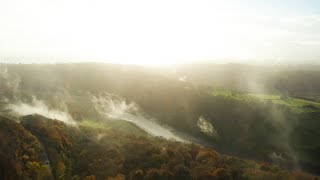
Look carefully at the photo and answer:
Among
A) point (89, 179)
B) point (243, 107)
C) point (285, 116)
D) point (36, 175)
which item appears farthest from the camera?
point (243, 107)

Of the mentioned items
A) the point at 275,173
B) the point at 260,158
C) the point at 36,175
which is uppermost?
the point at 36,175

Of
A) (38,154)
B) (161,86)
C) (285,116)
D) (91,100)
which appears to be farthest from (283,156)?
(91,100)

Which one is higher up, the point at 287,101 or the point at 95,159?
the point at 287,101

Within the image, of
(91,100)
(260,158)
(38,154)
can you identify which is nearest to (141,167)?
(38,154)

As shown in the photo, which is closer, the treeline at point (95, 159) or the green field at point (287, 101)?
the treeline at point (95, 159)

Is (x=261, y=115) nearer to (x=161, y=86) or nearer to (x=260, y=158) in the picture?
(x=260, y=158)

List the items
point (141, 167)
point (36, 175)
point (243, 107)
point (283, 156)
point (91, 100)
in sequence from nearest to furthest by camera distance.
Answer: point (36, 175), point (141, 167), point (283, 156), point (243, 107), point (91, 100)

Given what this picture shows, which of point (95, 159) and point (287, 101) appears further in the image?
point (287, 101)

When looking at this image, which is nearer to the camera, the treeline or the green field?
the treeline

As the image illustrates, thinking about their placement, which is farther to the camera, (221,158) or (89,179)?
(221,158)

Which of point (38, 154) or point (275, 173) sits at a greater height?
point (38, 154)
